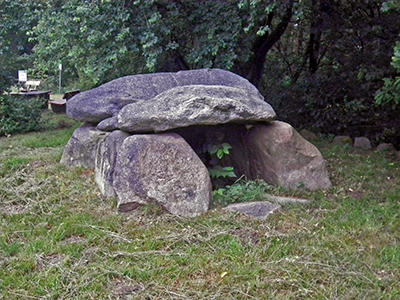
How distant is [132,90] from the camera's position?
18.1 feet

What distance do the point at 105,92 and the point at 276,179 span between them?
7.37 ft

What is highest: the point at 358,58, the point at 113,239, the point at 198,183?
the point at 358,58

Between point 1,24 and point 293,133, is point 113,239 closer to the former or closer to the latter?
point 293,133

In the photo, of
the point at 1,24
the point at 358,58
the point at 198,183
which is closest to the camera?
the point at 198,183

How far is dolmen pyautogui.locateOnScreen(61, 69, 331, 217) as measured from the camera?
4234 millimetres

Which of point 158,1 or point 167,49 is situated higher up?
point 158,1

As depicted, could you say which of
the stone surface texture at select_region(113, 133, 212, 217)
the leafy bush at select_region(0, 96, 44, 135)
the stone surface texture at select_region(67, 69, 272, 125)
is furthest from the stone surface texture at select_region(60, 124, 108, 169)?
the leafy bush at select_region(0, 96, 44, 135)

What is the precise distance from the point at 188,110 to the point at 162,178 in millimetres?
688

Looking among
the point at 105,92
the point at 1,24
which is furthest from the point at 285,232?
the point at 1,24

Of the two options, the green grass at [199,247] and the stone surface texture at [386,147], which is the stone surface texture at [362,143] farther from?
the green grass at [199,247]

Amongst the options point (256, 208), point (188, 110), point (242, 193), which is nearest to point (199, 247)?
point (256, 208)

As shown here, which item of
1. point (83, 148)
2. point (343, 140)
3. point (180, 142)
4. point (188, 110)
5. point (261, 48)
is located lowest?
point (343, 140)

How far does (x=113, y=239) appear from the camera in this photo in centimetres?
374

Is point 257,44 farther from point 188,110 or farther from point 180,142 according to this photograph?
point 180,142
